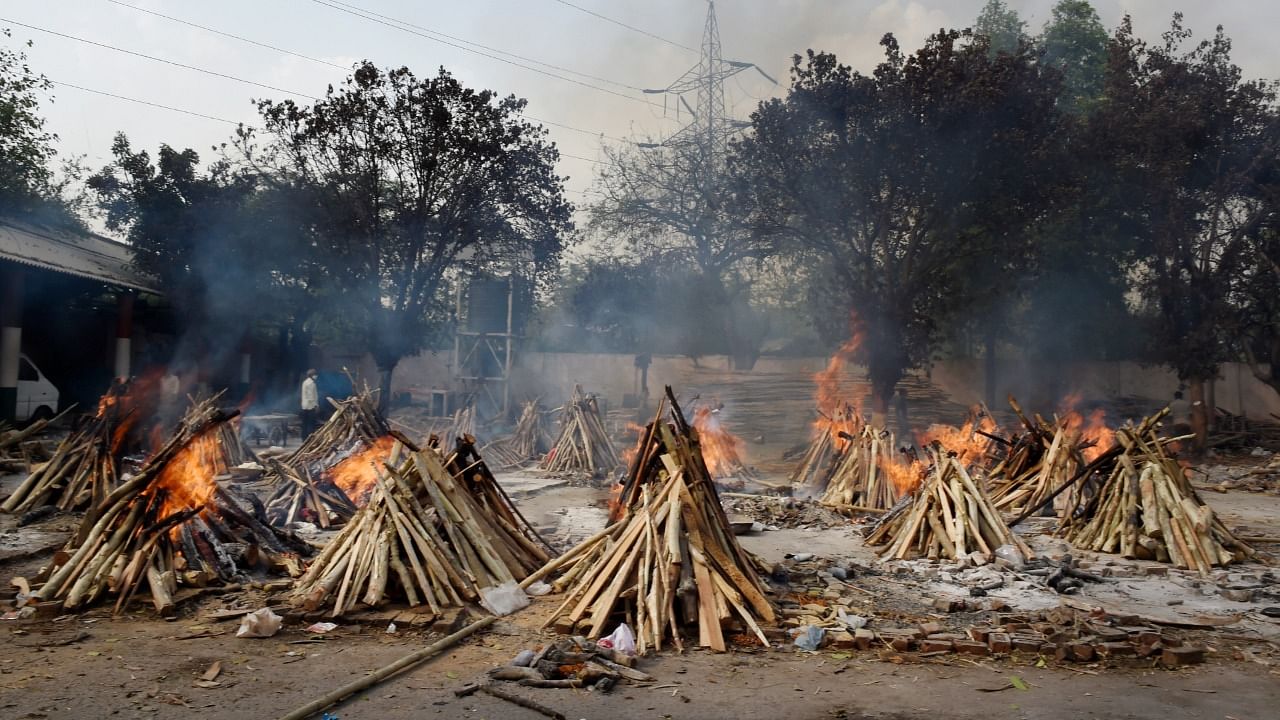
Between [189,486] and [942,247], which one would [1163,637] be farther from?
[942,247]

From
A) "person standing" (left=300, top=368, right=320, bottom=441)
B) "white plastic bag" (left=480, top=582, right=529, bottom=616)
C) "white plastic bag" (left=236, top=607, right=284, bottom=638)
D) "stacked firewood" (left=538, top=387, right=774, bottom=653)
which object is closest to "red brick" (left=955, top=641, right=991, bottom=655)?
"stacked firewood" (left=538, top=387, right=774, bottom=653)

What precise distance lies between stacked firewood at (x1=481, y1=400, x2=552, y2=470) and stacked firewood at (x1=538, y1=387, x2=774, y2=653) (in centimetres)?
1162

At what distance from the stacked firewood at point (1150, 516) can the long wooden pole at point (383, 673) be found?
21.7 ft

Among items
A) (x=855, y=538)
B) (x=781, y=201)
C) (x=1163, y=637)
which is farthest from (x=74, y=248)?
(x=1163, y=637)

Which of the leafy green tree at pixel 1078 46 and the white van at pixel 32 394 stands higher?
the leafy green tree at pixel 1078 46

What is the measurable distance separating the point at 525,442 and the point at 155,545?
1289cm

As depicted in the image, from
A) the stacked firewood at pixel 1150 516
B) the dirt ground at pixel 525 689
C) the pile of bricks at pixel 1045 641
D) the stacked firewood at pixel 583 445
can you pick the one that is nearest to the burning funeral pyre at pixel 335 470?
the dirt ground at pixel 525 689

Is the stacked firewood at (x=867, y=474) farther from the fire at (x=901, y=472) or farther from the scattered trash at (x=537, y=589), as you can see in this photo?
the scattered trash at (x=537, y=589)

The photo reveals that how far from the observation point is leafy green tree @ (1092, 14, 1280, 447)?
2045 cm

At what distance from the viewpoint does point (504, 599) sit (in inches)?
254

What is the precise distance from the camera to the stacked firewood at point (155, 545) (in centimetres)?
631

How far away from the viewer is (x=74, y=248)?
2319cm

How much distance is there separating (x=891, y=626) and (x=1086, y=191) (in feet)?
64.5

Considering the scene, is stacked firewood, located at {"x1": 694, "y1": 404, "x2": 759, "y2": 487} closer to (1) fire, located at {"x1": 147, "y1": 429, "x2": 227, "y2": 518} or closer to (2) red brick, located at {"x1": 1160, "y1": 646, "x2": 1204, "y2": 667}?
(1) fire, located at {"x1": 147, "y1": 429, "x2": 227, "y2": 518}
